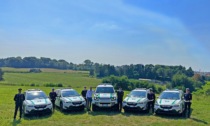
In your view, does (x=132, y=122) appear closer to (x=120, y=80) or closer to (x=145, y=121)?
(x=145, y=121)

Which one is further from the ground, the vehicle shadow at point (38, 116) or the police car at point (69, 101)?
the police car at point (69, 101)

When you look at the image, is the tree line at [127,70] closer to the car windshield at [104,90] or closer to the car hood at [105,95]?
the car windshield at [104,90]

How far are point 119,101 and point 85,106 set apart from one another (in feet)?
8.23

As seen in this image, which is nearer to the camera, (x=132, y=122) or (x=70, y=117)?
(x=132, y=122)

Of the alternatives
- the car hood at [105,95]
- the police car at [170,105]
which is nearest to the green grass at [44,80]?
the car hood at [105,95]

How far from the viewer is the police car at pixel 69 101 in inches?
673

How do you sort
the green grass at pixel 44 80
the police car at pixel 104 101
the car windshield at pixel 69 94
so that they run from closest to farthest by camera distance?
the police car at pixel 104 101
the car windshield at pixel 69 94
the green grass at pixel 44 80

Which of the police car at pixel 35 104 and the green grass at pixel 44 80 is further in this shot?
the green grass at pixel 44 80

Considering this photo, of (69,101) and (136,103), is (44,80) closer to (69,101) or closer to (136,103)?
(69,101)

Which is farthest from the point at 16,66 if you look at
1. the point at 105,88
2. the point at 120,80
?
the point at 105,88

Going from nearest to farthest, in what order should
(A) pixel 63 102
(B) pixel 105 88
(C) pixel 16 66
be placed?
(A) pixel 63 102
(B) pixel 105 88
(C) pixel 16 66

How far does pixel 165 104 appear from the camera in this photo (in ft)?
51.5

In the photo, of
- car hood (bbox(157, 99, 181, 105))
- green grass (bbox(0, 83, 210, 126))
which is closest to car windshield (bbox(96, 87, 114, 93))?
green grass (bbox(0, 83, 210, 126))

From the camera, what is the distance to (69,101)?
17.1 meters
